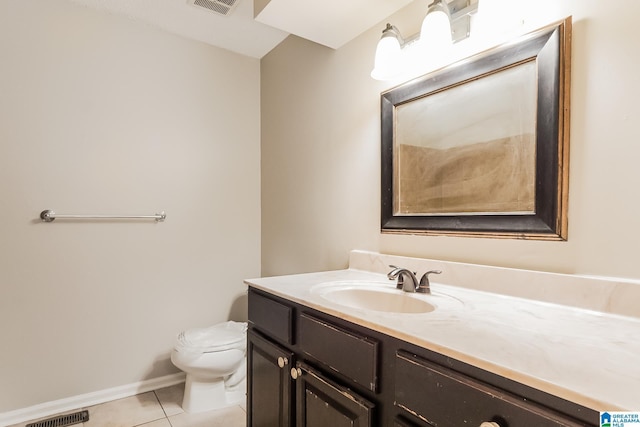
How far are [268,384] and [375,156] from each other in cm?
105

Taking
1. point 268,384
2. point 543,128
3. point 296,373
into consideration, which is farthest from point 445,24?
point 268,384

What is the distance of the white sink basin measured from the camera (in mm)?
1153

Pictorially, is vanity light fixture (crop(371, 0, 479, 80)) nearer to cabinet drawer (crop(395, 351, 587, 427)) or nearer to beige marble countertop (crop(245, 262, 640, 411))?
beige marble countertop (crop(245, 262, 640, 411))

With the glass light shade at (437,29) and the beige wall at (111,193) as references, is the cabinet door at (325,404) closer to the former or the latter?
the glass light shade at (437,29)

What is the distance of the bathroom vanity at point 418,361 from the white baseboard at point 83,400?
1093 millimetres

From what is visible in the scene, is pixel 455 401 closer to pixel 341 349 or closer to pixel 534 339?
pixel 534 339

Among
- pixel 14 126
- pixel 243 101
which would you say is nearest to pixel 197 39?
pixel 243 101

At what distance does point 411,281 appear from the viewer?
1180mm

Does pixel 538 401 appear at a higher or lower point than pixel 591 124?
lower

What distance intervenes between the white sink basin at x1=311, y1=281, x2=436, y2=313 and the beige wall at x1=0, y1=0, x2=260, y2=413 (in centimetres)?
134

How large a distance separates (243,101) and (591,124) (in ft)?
7.00

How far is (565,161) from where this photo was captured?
95cm

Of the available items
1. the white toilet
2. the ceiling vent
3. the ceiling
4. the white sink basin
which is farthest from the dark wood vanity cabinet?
the ceiling vent

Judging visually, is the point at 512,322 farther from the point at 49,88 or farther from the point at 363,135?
the point at 49,88
